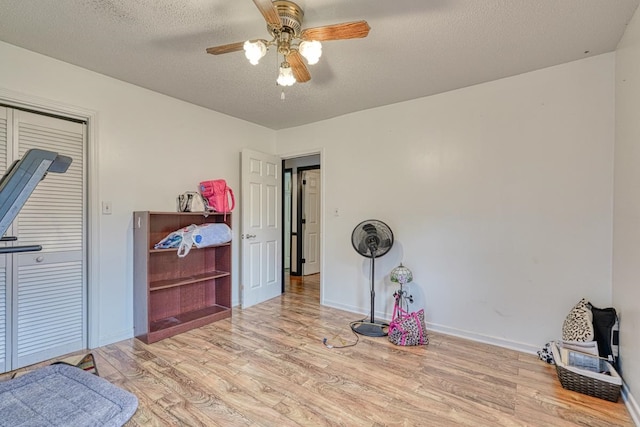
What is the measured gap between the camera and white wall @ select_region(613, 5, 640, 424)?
5.75 ft

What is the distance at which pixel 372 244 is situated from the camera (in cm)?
301

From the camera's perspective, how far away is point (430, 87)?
284 cm

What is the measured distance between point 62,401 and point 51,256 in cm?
124

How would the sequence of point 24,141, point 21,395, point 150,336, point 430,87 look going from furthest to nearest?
point 430,87 < point 150,336 < point 24,141 < point 21,395

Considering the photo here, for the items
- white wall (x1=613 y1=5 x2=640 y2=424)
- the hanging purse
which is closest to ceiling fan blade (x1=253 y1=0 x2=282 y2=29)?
white wall (x1=613 y1=5 x2=640 y2=424)

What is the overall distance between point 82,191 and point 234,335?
1.81m

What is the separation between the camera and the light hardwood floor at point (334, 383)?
68.1 inches

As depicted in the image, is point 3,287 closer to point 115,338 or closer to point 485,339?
point 115,338

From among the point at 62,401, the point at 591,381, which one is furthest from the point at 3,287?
the point at 591,381

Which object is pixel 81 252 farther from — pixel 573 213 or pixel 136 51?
pixel 573 213

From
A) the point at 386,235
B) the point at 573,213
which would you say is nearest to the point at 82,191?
the point at 386,235

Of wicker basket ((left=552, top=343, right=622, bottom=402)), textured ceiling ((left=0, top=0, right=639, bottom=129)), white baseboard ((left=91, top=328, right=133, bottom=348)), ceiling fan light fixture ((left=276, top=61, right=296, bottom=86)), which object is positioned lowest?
white baseboard ((left=91, top=328, right=133, bottom=348))

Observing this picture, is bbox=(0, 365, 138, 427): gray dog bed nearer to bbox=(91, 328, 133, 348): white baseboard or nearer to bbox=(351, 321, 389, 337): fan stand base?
bbox=(91, 328, 133, 348): white baseboard

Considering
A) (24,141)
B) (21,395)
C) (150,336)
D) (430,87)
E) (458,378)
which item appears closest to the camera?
(21,395)
